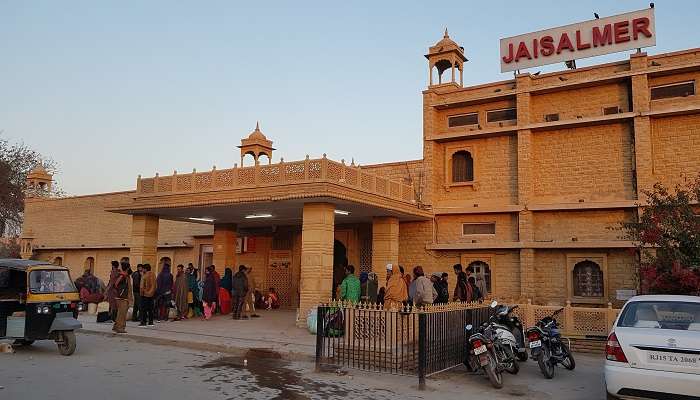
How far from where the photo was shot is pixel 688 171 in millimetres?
15102

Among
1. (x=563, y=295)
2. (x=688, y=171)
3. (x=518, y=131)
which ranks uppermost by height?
(x=518, y=131)

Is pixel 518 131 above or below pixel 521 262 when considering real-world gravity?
above

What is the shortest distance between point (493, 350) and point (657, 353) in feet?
8.82

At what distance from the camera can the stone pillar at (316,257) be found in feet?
45.3

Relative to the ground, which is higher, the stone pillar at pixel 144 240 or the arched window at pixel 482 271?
the stone pillar at pixel 144 240

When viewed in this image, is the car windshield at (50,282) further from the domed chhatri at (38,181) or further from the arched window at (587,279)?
the domed chhatri at (38,181)

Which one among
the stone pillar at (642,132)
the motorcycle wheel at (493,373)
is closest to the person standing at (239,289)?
the motorcycle wheel at (493,373)

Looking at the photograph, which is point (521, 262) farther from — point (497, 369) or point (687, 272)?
point (497, 369)

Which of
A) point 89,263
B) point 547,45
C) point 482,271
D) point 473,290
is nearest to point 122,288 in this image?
point 473,290

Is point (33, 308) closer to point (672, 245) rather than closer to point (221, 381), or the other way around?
point (221, 381)

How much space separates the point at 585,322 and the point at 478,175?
706 centimetres

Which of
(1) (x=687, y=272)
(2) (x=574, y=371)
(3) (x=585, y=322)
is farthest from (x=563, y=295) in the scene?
(2) (x=574, y=371)

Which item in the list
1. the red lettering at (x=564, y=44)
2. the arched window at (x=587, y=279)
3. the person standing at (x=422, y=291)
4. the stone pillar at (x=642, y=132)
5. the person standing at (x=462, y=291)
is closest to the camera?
the person standing at (x=422, y=291)

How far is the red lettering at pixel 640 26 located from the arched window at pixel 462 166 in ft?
20.7
